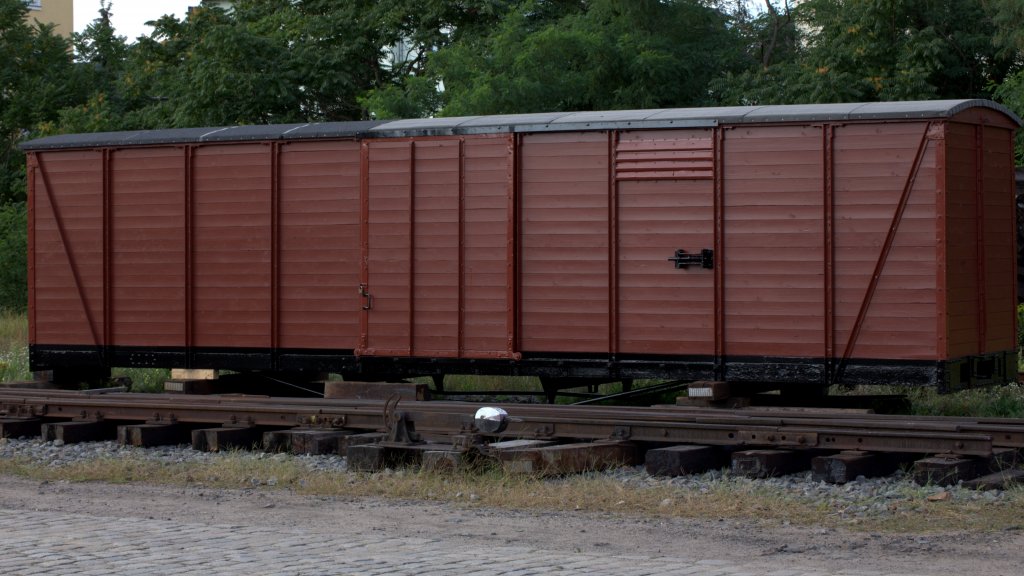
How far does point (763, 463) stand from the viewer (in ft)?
29.8

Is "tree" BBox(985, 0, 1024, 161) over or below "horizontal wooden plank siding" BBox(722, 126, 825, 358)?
over

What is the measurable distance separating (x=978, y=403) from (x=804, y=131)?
3537 mm

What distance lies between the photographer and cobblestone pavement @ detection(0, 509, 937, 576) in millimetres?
6223

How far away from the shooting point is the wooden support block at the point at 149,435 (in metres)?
11.3

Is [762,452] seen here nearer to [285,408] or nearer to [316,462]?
[316,462]

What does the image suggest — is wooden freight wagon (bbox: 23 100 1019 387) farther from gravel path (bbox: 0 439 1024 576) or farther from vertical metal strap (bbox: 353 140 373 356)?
gravel path (bbox: 0 439 1024 576)

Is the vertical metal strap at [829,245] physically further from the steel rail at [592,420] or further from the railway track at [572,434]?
the steel rail at [592,420]

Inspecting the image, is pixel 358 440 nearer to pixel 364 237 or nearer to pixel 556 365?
pixel 556 365

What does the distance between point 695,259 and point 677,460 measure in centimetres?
295

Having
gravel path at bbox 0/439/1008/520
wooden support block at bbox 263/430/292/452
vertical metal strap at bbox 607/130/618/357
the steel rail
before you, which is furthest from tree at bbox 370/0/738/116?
gravel path at bbox 0/439/1008/520

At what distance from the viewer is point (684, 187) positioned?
11.8m

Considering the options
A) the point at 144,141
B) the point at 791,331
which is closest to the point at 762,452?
the point at 791,331

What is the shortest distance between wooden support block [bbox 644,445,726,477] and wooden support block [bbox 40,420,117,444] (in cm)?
525

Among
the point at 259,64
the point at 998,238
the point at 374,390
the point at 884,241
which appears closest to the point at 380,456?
the point at 374,390
